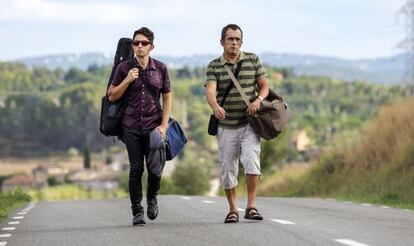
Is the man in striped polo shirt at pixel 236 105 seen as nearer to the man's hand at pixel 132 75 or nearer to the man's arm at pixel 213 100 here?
the man's arm at pixel 213 100

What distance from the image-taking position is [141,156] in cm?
1243

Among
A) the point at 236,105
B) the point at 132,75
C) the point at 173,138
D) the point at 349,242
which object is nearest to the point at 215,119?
the point at 236,105

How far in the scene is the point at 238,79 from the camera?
1245cm

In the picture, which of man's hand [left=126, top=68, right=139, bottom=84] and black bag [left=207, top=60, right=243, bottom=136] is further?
black bag [left=207, top=60, right=243, bottom=136]

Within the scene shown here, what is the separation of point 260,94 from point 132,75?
1403mm

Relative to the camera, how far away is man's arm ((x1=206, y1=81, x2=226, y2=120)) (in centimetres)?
1223

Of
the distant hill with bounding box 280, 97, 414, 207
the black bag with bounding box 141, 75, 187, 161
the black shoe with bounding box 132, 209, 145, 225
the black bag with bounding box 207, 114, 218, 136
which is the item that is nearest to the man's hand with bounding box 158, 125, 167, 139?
the black bag with bounding box 141, 75, 187, 161

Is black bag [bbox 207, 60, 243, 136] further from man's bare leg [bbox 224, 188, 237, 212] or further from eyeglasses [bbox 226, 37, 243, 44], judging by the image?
man's bare leg [bbox 224, 188, 237, 212]

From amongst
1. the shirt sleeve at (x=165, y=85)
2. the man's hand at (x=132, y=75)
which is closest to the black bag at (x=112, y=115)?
the man's hand at (x=132, y=75)

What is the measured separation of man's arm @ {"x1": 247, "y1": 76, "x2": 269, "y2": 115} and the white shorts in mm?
253

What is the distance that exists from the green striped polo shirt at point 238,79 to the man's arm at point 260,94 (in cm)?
7

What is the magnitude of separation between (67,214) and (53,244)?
5473 mm

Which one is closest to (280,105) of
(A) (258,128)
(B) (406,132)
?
(A) (258,128)

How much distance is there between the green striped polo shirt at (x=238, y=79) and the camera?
12430 millimetres
